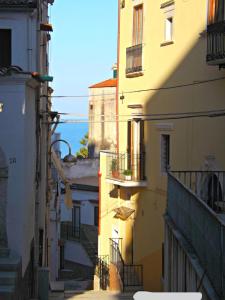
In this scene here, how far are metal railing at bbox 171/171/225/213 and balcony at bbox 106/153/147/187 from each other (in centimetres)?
466

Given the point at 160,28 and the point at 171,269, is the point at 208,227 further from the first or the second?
the point at 160,28

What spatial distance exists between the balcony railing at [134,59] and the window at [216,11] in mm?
5547

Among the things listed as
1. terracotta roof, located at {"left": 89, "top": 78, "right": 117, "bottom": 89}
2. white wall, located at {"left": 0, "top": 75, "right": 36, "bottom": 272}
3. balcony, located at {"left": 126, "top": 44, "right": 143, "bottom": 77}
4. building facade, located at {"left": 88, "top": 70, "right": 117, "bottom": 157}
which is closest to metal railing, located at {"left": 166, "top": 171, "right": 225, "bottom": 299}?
white wall, located at {"left": 0, "top": 75, "right": 36, "bottom": 272}

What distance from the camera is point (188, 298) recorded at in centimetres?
452

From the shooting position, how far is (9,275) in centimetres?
1366

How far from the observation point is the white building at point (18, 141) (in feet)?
47.7

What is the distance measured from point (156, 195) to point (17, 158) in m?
8.13

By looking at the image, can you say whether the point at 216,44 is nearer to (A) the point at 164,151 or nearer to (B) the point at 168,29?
(B) the point at 168,29

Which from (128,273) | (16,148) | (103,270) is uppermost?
(16,148)

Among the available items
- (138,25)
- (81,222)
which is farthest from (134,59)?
(81,222)

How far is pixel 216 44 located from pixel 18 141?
203 inches

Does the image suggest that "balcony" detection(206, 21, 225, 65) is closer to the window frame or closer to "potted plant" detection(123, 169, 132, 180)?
the window frame

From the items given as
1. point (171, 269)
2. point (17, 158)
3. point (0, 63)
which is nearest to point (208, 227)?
point (171, 269)

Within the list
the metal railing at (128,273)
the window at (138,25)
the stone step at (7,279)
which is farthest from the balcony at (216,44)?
the metal railing at (128,273)
